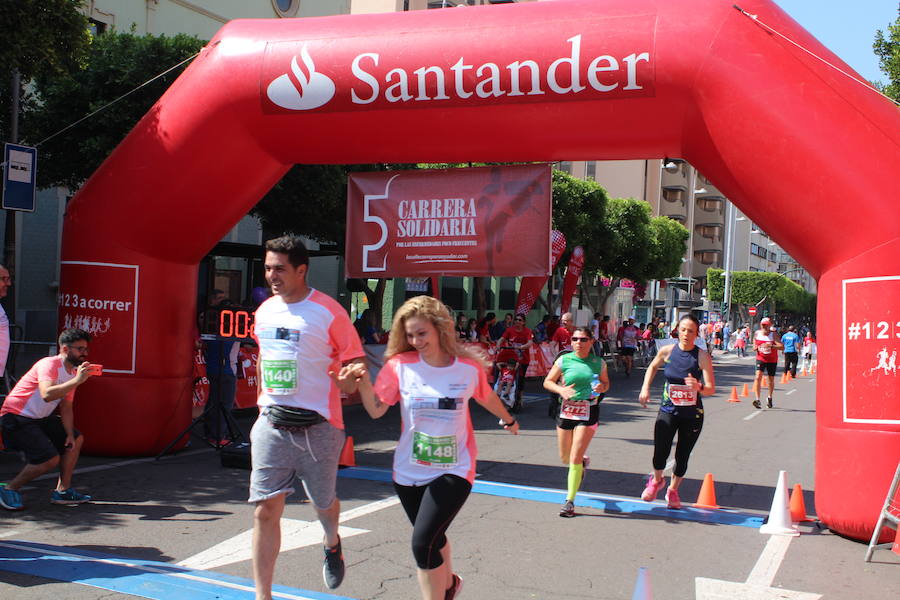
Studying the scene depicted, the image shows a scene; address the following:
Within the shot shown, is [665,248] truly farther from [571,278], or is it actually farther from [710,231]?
[710,231]

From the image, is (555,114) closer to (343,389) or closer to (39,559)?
(343,389)

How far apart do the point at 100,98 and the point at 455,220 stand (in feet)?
21.8

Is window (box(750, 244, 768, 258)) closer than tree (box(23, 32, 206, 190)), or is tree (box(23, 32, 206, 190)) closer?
tree (box(23, 32, 206, 190))

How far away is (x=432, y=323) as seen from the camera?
4.41 meters

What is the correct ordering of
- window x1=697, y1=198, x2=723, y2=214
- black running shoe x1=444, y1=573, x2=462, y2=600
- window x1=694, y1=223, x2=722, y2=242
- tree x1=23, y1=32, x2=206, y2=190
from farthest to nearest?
window x1=694, y1=223, x2=722, y2=242
window x1=697, y1=198, x2=723, y2=214
tree x1=23, y1=32, x2=206, y2=190
black running shoe x1=444, y1=573, x2=462, y2=600

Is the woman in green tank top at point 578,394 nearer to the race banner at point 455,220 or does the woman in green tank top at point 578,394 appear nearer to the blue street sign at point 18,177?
the race banner at point 455,220

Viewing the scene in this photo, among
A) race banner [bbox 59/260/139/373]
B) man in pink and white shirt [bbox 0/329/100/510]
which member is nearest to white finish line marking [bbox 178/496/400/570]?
man in pink and white shirt [bbox 0/329/100/510]

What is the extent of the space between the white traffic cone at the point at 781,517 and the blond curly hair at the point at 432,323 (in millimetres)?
3521

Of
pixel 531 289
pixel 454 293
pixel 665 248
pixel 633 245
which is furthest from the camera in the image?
pixel 665 248

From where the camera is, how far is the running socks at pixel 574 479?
23.9ft

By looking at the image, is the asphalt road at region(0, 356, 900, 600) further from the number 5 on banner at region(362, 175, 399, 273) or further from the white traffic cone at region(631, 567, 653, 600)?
the number 5 on banner at region(362, 175, 399, 273)

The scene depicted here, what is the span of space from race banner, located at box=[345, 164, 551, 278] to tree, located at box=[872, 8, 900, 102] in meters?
10.3

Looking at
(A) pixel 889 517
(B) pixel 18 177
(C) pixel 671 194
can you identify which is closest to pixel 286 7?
(B) pixel 18 177

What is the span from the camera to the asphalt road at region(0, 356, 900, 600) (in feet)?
17.3
